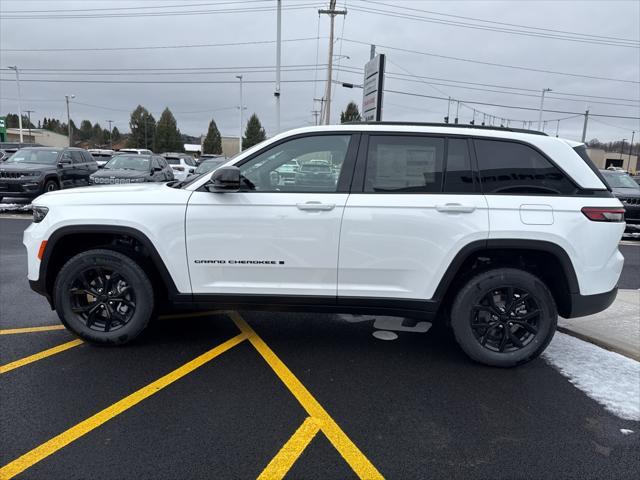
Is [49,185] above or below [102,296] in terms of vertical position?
above

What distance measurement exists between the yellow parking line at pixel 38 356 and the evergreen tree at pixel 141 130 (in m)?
89.2

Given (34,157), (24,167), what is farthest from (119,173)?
(34,157)

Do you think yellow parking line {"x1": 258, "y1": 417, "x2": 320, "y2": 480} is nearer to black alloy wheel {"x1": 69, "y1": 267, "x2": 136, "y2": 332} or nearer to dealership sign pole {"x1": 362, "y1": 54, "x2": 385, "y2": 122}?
black alloy wheel {"x1": 69, "y1": 267, "x2": 136, "y2": 332}

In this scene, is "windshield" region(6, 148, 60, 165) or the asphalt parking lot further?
"windshield" region(6, 148, 60, 165)

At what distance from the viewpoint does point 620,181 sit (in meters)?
13.5

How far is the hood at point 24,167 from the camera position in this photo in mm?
12758

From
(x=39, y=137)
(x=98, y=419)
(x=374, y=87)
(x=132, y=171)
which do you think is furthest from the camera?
(x=39, y=137)

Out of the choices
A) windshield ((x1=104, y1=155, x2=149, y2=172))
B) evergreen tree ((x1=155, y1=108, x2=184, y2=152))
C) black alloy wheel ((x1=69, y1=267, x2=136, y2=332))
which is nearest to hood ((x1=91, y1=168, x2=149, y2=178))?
windshield ((x1=104, y1=155, x2=149, y2=172))

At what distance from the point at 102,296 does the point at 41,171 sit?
434 inches

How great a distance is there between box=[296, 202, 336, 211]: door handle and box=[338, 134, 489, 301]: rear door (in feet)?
0.43

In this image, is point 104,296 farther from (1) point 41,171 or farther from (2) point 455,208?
(1) point 41,171

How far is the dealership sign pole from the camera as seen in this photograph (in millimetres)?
10609

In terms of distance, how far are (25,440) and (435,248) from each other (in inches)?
117

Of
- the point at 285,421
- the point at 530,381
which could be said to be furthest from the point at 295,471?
the point at 530,381
